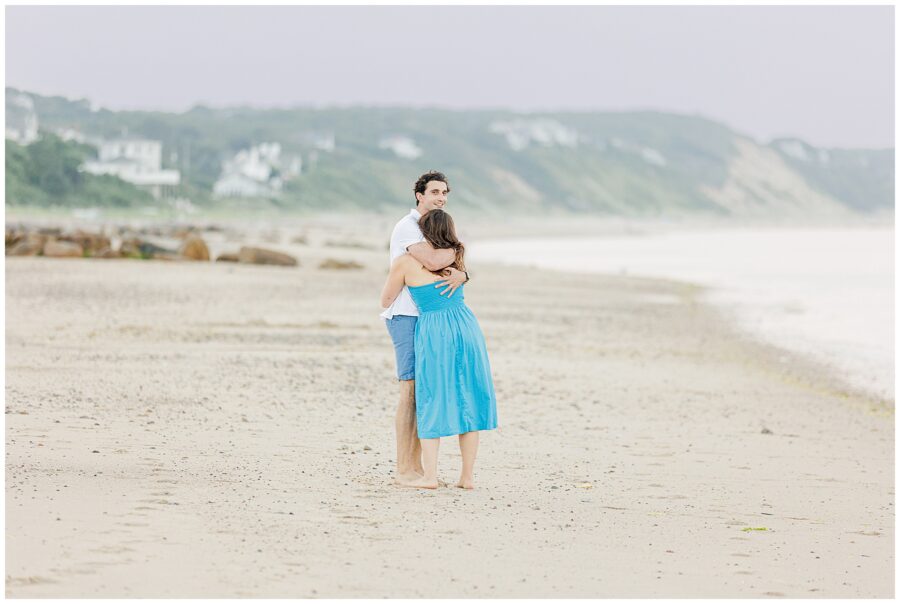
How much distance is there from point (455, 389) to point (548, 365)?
227 inches

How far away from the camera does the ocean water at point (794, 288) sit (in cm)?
1576

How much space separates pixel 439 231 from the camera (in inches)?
238

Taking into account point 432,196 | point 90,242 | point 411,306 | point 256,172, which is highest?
point 256,172

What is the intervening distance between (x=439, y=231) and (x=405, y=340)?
57 cm

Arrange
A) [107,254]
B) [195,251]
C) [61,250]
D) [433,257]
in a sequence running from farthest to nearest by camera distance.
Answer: [195,251]
[107,254]
[61,250]
[433,257]

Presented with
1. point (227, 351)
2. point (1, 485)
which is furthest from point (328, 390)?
point (1, 485)

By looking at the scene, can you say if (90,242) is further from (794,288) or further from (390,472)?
(390,472)

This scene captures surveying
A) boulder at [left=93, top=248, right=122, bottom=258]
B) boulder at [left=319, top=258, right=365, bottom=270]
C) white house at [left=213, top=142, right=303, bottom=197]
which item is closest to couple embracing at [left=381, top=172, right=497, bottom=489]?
boulder at [left=93, top=248, right=122, bottom=258]

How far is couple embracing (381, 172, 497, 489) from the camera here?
606cm

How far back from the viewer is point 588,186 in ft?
494

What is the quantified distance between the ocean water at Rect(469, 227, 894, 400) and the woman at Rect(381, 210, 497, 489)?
272 inches

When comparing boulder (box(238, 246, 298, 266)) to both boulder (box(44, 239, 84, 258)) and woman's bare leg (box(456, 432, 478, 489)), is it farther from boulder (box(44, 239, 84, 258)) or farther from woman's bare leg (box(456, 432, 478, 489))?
woman's bare leg (box(456, 432, 478, 489))

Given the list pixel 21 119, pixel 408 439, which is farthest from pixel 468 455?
pixel 21 119

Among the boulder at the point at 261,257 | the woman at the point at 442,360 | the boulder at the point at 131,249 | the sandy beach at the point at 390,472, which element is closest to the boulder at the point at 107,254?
the boulder at the point at 131,249
